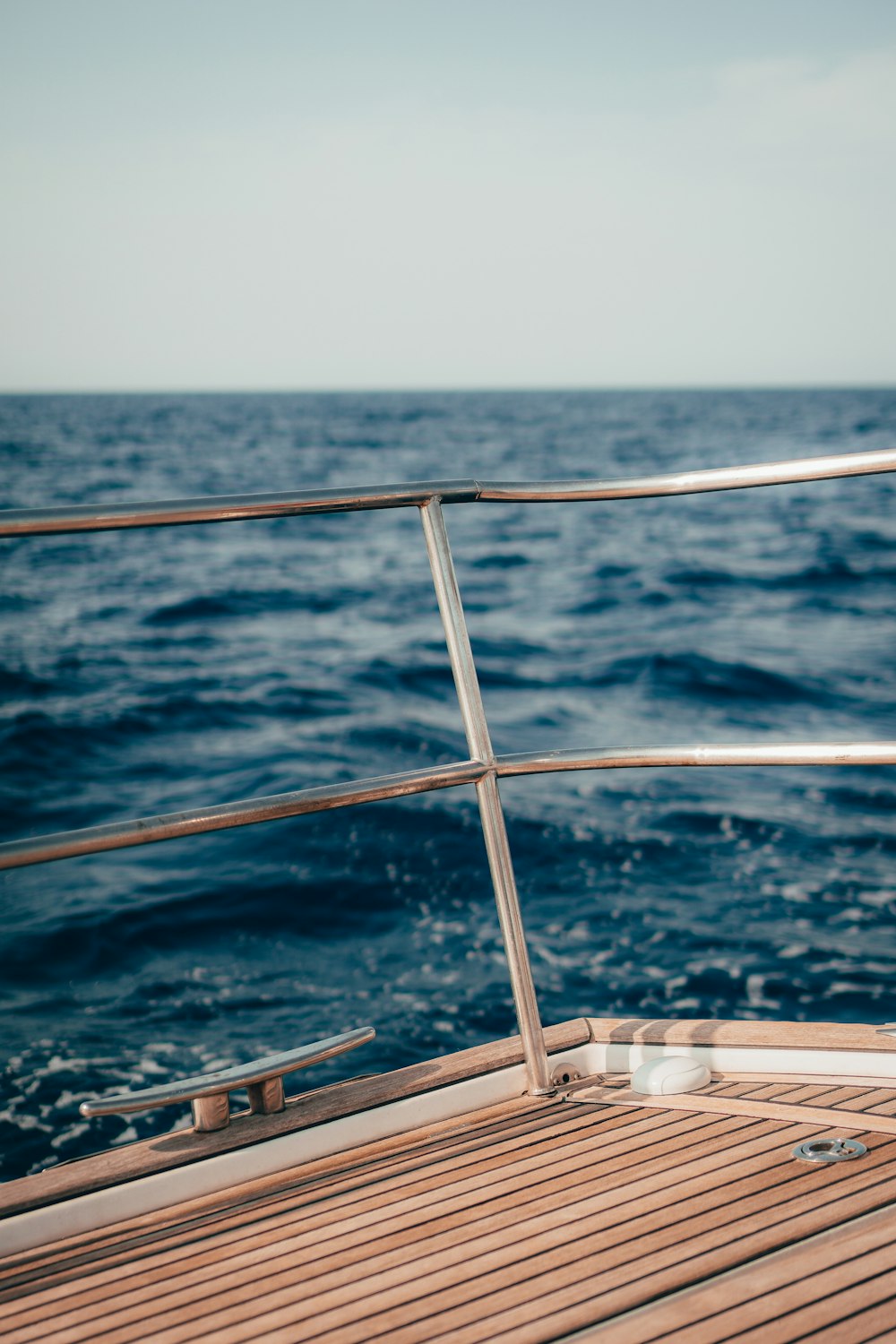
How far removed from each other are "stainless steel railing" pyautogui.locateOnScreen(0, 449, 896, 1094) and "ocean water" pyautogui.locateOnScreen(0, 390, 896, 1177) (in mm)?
2317

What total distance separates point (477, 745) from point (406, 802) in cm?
461

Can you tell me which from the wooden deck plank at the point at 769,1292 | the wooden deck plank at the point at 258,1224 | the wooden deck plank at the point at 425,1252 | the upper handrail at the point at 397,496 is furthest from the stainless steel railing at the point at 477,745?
the wooden deck plank at the point at 769,1292

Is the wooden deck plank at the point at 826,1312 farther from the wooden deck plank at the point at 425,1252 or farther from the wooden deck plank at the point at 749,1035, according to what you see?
the wooden deck plank at the point at 749,1035

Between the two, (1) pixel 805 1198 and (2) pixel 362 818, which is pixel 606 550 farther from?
(1) pixel 805 1198

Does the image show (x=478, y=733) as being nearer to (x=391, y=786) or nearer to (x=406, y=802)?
(x=391, y=786)

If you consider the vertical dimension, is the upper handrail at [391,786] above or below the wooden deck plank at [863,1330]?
above

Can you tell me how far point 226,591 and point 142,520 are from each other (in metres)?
12.1

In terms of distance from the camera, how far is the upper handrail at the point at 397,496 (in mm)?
1226

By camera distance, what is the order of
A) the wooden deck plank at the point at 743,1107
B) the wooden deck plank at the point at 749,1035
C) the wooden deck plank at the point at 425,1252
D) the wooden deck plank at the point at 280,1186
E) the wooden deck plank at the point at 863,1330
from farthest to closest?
the wooden deck plank at the point at 749,1035 → the wooden deck plank at the point at 743,1107 → the wooden deck plank at the point at 280,1186 → the wooden deck plank at the point at 425,1252 → the wooden deck plank at the point at 863,1330

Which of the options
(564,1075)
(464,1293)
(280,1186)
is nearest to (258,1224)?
(280,1186)

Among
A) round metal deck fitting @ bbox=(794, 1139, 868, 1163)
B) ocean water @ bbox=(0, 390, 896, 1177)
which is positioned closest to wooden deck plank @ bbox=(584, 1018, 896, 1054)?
round metal deck fitting @ bbox=(794, 1139, 868, 1163)

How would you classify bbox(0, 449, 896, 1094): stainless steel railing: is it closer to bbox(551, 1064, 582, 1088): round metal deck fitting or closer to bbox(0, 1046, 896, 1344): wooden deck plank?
bbox(551, 1064, 582, 1088): round metal deck fitting

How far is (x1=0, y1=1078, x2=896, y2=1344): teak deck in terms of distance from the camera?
109cm

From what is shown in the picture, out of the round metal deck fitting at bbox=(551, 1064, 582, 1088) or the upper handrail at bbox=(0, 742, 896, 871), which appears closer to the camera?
the upper handrail at bbox=(0, 742, 896, 871)
